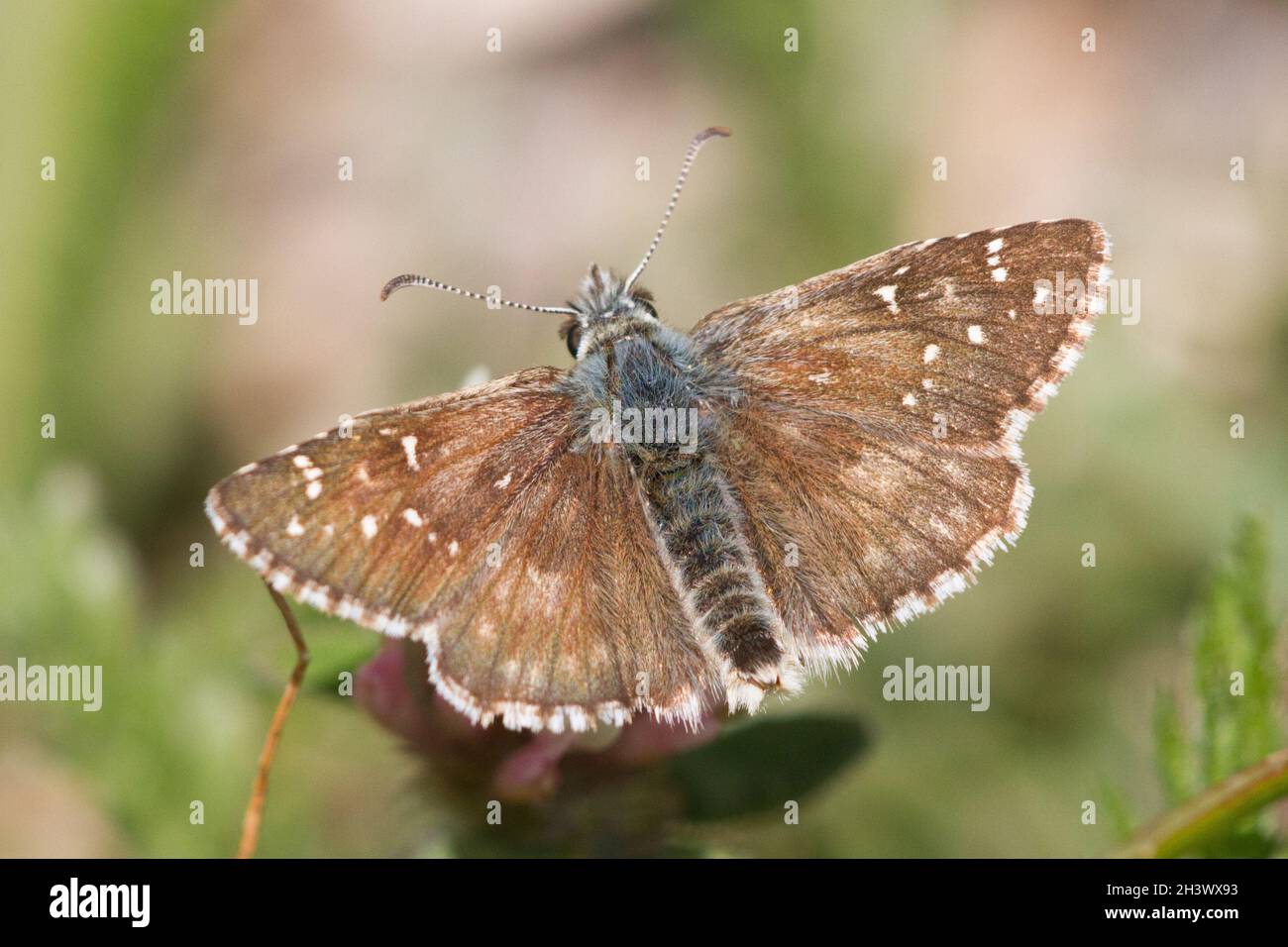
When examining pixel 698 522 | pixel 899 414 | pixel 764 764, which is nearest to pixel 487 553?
pixel 698 522

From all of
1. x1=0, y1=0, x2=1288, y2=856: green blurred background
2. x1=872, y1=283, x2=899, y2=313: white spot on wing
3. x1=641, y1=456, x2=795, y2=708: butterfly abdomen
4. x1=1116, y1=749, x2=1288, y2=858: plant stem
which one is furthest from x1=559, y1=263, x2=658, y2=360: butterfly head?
x1=1116, y1=749, x2=1288, y2=858: plant stem

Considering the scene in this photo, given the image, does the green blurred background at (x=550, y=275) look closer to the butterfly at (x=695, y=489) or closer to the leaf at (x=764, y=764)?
the leaf at (x=764, y=764)

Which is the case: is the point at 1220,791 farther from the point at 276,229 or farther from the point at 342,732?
the point at 276,229
